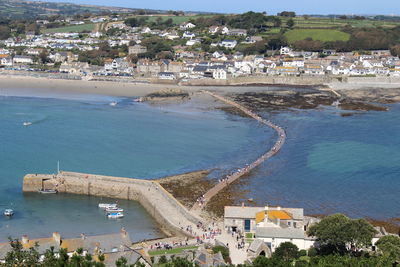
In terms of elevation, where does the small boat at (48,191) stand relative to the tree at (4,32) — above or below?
below

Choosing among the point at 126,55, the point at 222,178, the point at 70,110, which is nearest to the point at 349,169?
the point at 222,178

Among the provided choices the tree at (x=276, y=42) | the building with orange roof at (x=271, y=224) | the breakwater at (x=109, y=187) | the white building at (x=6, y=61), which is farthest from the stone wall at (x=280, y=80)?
the building with orange roof at (x=271, y=224)

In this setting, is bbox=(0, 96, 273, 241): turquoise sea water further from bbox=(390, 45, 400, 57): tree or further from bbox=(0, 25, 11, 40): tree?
bbox=(0, 25, 11, 40): tree

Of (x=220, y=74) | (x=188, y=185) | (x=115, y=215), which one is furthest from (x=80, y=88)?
(x=115, y=215)

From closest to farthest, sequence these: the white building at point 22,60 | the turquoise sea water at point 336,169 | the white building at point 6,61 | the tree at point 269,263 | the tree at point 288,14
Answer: the tree at point 269,263 → the turquoise sea water at point 336,169 → the white building at point 6,61 → the white building at point 22,60 → the tree at point 288,14

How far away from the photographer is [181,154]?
40.7 metres

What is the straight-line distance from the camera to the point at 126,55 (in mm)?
94750

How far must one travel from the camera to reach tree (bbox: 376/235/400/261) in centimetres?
2127

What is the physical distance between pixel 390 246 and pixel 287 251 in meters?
3.65

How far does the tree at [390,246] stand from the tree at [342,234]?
513 millimetres

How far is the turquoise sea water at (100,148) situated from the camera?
28625 millimetres

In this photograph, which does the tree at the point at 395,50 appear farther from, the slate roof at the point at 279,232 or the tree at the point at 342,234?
the tree at the point at 342,234

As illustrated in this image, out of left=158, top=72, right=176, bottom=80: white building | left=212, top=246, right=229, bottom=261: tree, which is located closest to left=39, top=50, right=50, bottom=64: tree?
left=158, top=72, right=176, bottom=80: white building

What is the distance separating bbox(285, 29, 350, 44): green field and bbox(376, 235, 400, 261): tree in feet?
264
